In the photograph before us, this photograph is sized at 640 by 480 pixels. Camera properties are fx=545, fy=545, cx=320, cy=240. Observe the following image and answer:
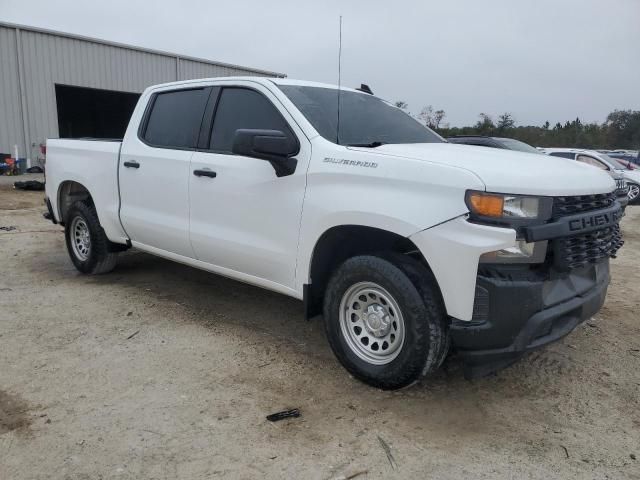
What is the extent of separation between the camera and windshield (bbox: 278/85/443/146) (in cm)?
377

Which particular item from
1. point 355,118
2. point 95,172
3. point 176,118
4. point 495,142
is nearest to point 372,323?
point 355,118

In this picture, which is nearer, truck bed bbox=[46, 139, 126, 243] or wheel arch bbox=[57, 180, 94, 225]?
truck bed bbox=[46, 139, 126, 243]

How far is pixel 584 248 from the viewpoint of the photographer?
3.03 m

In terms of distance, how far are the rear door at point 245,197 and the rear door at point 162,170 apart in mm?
157

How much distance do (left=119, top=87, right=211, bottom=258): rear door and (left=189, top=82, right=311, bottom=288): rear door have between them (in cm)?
16

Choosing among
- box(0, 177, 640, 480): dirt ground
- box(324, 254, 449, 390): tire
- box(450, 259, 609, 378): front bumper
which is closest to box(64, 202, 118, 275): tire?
box(0, 177, 640, 480): dirt ground

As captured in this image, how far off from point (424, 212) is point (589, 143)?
43.2m

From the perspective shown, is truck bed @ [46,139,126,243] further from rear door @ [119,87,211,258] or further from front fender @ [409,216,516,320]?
front fender @ [409,216,516,320]

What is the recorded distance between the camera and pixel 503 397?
3361 mm

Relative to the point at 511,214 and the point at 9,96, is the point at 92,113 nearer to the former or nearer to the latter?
the point at 9,96

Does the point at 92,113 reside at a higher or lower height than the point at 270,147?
higher

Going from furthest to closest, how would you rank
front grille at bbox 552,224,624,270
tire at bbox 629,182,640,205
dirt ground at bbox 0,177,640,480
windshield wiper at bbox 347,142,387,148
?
tire at bbox 629,182,640,205, windshield wiper at bbox 347,142,387,148, front grille at bbox 552,224,624,270, dirt ground at bbox 0,177,640,480

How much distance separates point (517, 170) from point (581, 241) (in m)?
0.55

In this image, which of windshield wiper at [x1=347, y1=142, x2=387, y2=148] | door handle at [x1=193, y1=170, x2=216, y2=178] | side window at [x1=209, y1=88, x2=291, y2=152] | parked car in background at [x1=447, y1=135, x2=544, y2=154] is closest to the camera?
windshield wiper at [x1=347, y1=142, x2=387, y2=148]
